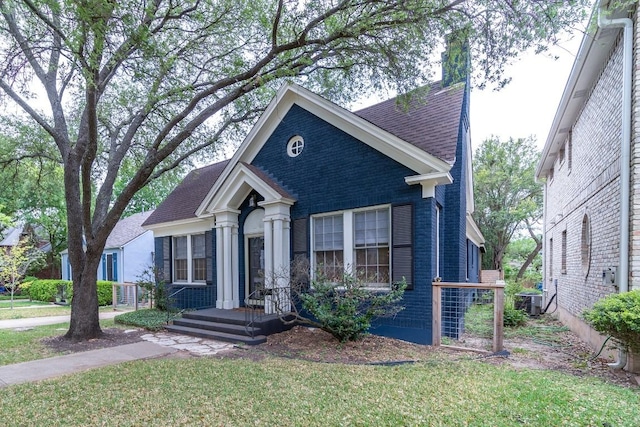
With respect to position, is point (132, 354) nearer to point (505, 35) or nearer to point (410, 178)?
point (410, 178)

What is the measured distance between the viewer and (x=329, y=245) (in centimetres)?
829

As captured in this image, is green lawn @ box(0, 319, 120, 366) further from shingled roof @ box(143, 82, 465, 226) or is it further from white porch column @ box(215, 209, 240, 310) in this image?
shingled roof @ box(143, 82, 465, 226)

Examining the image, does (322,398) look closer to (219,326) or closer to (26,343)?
(219,326)

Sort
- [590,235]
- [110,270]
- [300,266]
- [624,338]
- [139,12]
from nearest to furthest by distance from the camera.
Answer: [624,338] < [139,12] < [590,235] < [300,266] < [110,270]

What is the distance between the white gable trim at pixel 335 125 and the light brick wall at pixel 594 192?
2.80m

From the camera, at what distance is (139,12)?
6.14m

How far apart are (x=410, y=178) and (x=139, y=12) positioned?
592 cm

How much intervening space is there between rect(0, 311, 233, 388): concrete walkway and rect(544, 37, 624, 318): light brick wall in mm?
7503

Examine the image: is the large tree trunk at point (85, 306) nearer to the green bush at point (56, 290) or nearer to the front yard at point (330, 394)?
the front yard at point (330, 394)

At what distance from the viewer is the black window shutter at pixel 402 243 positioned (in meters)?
7.08

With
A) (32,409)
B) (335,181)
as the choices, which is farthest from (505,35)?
(32,409)

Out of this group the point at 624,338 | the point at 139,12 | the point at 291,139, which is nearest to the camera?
the point at 624,338

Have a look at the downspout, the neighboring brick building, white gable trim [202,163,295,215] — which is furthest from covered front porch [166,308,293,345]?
the neighboring brick building

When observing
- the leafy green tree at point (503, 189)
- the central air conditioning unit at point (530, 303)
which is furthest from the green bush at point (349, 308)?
the leafy green tree at point (503, 189)
